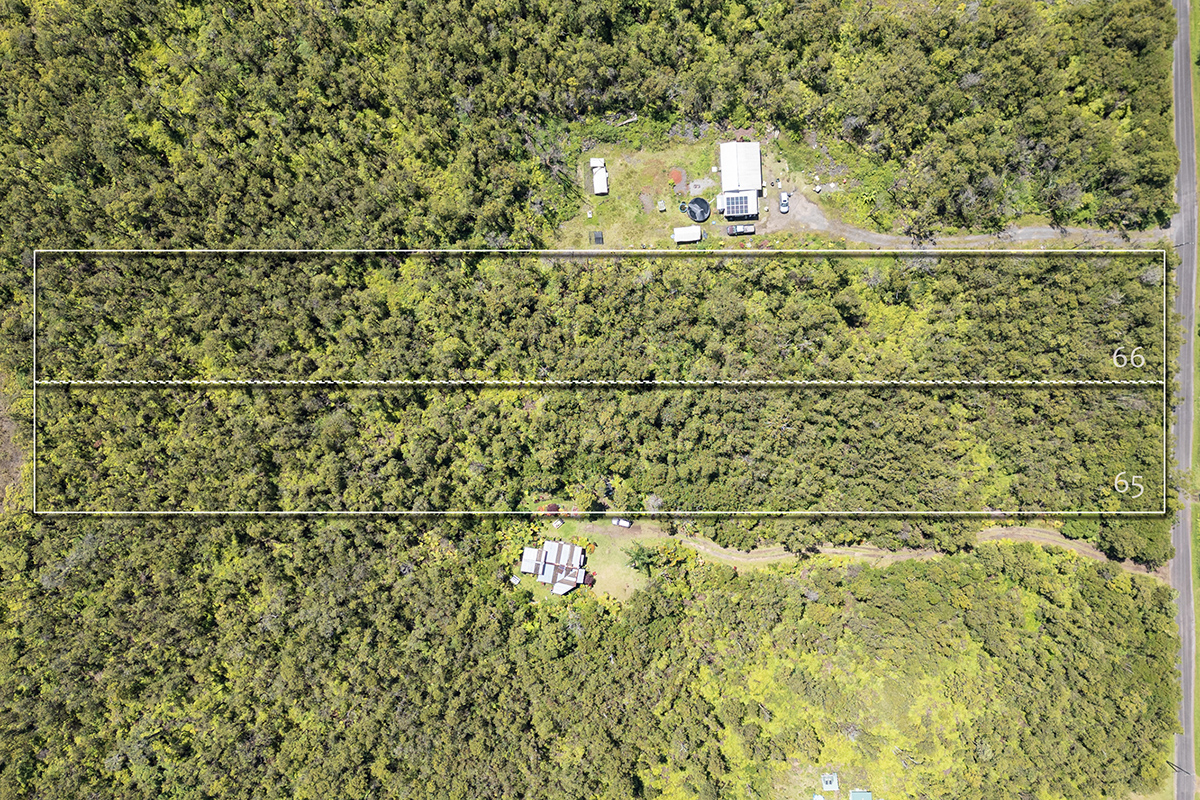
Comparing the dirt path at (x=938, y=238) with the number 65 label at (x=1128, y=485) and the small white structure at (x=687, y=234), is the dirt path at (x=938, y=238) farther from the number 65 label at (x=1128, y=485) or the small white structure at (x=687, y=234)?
the number 65 label at (x=1128, y=485)

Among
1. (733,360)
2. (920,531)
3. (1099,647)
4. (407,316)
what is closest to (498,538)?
(407,316)

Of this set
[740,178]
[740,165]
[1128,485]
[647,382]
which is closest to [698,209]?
[740,178]

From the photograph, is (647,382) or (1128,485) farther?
(647,382)

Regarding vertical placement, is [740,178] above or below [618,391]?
above

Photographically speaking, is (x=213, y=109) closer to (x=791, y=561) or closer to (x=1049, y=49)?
(x=791, y=561)

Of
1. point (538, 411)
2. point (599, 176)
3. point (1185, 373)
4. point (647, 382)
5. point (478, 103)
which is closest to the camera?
point (1185, 373)

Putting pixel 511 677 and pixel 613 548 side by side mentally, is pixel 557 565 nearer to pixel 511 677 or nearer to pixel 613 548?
pixel 613 548

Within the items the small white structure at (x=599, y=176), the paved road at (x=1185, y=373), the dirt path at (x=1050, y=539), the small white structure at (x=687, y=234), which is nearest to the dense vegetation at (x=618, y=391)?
the dirt path at (x=1050, y=539)
